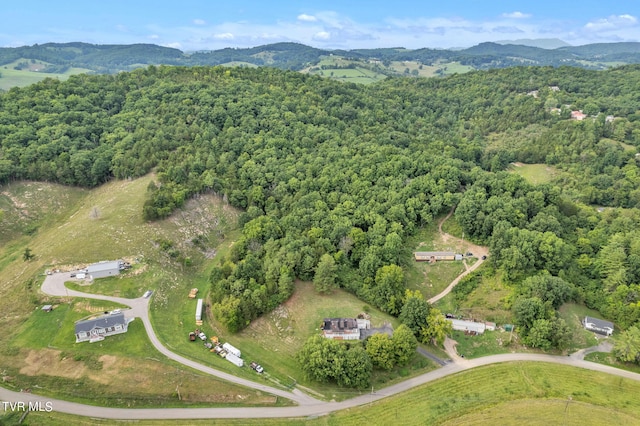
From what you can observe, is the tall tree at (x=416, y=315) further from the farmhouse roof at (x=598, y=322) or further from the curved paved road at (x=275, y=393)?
the farmhouse roof at (x=598, y=322)

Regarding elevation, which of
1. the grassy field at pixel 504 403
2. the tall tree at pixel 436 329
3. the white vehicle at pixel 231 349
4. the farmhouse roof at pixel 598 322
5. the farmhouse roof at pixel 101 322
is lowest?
the grassy field at pixel 504 403

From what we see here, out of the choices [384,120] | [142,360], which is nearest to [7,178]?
[142,360]

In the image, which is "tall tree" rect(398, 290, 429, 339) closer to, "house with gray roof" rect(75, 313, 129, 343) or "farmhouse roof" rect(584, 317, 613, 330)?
"farmhouse roof" rect(584, 317, 613, 330)

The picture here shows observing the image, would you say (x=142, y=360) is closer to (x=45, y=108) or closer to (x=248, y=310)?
(x=248, y=310)
